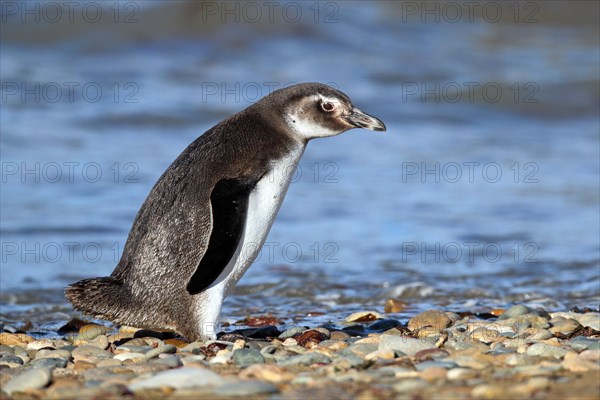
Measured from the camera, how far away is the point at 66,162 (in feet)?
43.1

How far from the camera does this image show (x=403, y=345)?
5.44 meters

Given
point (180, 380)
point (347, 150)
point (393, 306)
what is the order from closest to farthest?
point (180, 380), point (393, 306), point (347, 150)

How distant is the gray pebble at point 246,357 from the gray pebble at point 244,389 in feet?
2.37

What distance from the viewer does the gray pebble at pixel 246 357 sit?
17.0ft

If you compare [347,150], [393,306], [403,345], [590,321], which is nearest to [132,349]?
[403,345]

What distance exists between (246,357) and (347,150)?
910 cm

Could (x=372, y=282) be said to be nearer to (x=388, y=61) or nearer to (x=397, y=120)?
(x=397, y=120)

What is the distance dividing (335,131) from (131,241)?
1.46 m

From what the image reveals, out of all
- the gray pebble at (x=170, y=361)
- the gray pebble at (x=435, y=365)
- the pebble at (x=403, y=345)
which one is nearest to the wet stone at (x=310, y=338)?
the pebble at (x=403, y=345)

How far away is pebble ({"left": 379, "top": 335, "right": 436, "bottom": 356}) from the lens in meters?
5.41

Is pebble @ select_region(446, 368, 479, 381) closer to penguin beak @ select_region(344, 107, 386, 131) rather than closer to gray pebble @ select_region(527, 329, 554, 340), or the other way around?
gray pebble @ select_region(527, 329, 554, 340)

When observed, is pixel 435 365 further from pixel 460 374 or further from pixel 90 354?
pixel 90 354

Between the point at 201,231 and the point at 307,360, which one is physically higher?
the point at 201,231

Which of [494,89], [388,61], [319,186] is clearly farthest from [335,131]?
[388,61]
